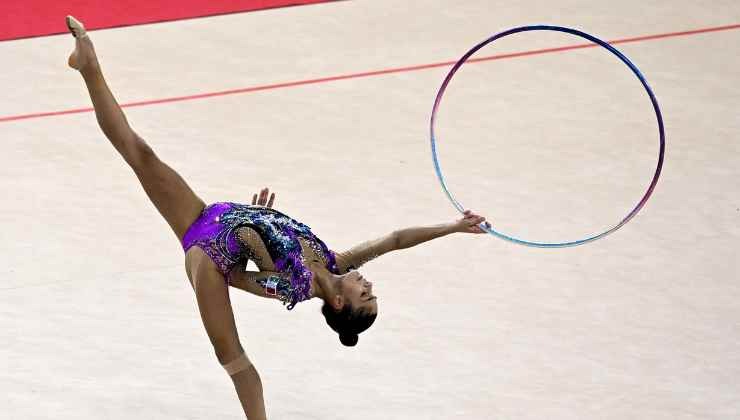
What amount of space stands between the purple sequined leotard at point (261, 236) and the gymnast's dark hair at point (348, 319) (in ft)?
0.37

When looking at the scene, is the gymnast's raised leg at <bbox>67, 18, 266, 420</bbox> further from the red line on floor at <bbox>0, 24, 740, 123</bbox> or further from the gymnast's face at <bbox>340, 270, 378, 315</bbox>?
the red line on floor at <bbox>0, 24, 740, 123</bbox>

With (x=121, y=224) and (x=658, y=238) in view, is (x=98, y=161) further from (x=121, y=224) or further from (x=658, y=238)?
(x=658, y=238)

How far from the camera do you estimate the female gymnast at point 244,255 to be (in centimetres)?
383

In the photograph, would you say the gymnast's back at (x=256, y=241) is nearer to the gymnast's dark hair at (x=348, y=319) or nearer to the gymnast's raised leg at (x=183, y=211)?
the gymnast's raised leg at (x=183, y=211)

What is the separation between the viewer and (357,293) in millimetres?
3830

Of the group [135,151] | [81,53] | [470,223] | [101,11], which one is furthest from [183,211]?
[101,11]

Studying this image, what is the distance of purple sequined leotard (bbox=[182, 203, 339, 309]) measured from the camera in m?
3.84

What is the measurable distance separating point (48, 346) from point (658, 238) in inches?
97.9

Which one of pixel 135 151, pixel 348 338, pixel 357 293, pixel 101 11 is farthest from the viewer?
pixel 101 11

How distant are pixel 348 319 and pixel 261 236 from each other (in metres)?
0.37

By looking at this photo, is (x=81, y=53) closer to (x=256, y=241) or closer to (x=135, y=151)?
(x=135, y=151)

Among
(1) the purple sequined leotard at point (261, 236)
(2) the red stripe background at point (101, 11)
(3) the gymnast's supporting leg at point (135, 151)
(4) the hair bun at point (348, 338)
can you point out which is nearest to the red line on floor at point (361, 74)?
(2) the red stripe background at point (101, 11)

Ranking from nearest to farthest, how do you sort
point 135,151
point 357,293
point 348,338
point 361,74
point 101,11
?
point 357,293, point 348,338, point 135,151, point 361,74, point 101,11

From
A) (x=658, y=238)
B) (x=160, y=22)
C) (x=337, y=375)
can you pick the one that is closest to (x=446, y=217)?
(x=658, y=238)
